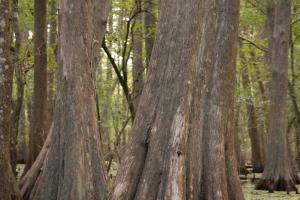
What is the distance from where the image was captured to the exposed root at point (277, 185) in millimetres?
12189

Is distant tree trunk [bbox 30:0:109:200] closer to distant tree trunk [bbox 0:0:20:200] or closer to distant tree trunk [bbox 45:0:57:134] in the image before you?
distant tree trunk [bbox 0:0:20:200]

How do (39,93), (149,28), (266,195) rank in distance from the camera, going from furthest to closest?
1. (149,28)
2. (39,93)
3. (266,195)

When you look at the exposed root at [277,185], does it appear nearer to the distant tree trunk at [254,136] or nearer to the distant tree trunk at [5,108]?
the distant tree trunk at [254,136]

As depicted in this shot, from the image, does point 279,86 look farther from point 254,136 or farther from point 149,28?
point 254,136

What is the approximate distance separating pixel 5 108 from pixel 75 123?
1.36 metres

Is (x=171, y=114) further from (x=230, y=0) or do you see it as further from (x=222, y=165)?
(x=230, y=0)

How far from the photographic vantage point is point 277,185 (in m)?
12.5

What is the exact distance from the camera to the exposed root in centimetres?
1219

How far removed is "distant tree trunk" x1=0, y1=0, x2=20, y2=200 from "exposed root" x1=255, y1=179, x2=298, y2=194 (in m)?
6.86

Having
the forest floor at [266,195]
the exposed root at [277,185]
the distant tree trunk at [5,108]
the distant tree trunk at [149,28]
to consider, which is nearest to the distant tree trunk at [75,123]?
the distant tree trunk at [5,108]

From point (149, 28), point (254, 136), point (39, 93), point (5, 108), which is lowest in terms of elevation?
point (254, 136)

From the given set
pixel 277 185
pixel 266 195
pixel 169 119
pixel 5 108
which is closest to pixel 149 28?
pixel 266 195

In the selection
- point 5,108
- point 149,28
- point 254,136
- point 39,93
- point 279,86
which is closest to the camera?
point 5,108

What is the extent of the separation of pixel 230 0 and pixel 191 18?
233 centimetres
